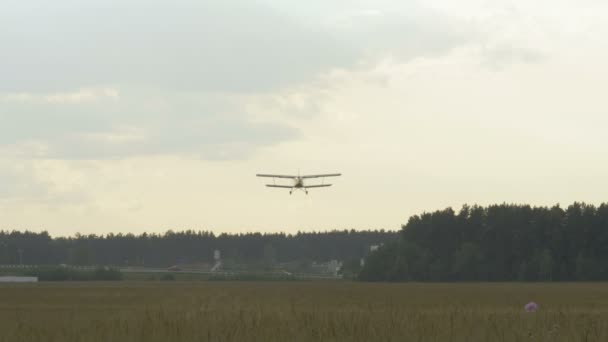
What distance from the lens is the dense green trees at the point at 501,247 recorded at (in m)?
132

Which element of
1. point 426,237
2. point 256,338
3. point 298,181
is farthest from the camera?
point 426,237

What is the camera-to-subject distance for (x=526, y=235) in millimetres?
141375

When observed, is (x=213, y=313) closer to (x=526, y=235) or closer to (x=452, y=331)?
(x=452, y=331)

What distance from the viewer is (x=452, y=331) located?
12.6m

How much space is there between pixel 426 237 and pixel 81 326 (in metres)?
139

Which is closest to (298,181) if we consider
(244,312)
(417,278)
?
(417,278)

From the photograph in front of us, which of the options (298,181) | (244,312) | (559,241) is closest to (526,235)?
(559,241)

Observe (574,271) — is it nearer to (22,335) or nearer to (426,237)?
(426,237)

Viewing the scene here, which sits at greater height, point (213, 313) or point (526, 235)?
point (526, 235)

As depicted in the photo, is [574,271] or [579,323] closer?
[579,323]

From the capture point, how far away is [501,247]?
143 metres

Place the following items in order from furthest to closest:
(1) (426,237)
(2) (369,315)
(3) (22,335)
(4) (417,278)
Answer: (1) (426,237) < (4) (417,278) < (2) (369,315) < (3) (22,335)

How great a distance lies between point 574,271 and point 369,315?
12144cm

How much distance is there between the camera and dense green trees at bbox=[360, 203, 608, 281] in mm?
132500
